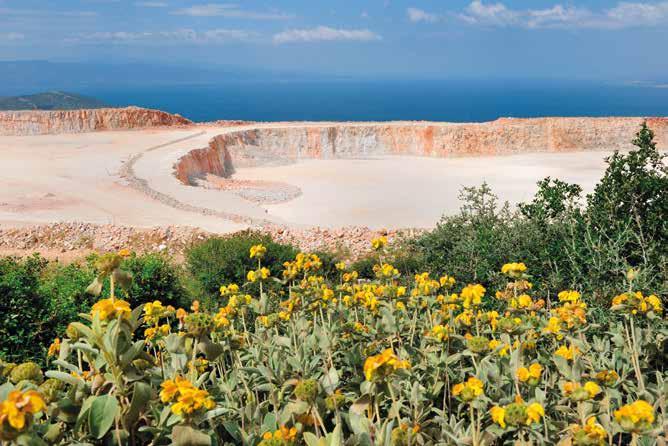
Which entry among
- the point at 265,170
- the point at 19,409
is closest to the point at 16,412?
the point at 19,409

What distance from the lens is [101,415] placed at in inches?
79.6

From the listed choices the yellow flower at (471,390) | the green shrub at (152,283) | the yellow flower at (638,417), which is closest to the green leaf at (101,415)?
the yellow flower at (471,390)

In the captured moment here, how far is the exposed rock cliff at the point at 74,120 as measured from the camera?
36.9 meters

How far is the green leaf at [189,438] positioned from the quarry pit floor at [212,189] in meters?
14.2

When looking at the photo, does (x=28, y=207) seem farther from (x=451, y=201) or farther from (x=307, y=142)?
(x=307, y=142)

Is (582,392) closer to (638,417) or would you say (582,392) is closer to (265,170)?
(638,417)

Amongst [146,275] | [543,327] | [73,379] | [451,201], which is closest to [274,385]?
[73,379]

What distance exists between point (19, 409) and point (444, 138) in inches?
1562

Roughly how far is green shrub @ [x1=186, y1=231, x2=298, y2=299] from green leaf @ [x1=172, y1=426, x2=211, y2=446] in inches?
300

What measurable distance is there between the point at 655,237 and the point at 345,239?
7.97m

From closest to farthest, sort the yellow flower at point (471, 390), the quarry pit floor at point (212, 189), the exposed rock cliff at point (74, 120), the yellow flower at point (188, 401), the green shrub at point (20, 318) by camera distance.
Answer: the yellow flower at point (188, 401), the yellow flower at point (471, 390), the green shrub at point (20, 318), the quarry pit floor at point (212, 189), the exposed rock cliff at point (74, 120)

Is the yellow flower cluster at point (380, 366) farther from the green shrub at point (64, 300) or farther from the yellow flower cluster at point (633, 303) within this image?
the green shrub at point (64, 300)

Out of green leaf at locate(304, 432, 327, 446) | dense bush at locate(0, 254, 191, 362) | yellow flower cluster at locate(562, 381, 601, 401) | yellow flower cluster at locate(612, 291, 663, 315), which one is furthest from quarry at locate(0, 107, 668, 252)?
green leaf at locate(304, 432, 327, 446)

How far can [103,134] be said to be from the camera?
37469 millimetres
